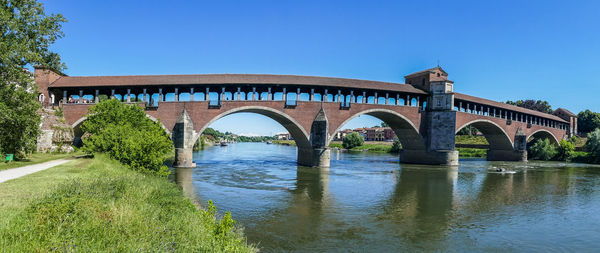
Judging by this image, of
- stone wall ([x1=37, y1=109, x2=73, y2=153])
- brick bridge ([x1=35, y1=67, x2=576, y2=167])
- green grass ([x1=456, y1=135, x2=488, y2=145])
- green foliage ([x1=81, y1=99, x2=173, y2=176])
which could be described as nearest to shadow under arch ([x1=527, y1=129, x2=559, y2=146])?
green grass ([x1=456, y1=135, x2=488, y2=145])

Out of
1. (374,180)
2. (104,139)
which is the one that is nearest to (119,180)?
(104,139)

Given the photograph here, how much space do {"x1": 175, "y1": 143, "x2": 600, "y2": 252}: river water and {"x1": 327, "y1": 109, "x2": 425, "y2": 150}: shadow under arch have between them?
14003 mm

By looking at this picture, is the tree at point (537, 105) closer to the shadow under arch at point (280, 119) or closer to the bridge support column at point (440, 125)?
the bridge support column at point (440, 125)

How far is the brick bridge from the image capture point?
1379 inches

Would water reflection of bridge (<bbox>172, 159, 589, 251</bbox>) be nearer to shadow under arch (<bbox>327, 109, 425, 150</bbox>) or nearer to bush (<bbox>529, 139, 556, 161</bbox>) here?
shadow under arch (<bbox>327, 109, 425, 150</bbox>)

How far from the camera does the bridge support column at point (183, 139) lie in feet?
111

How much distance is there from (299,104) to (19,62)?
24.9 m

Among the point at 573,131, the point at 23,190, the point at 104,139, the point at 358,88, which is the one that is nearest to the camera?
the point at 23,190

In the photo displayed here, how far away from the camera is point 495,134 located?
5909 centimetres

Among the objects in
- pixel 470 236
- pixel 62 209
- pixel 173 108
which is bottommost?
pixel 470 236

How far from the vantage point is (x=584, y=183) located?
3078cm

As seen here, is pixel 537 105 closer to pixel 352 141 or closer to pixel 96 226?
pixel 352 141

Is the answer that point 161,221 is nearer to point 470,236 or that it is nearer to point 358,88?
point 470,236

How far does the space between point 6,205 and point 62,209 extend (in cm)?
230
